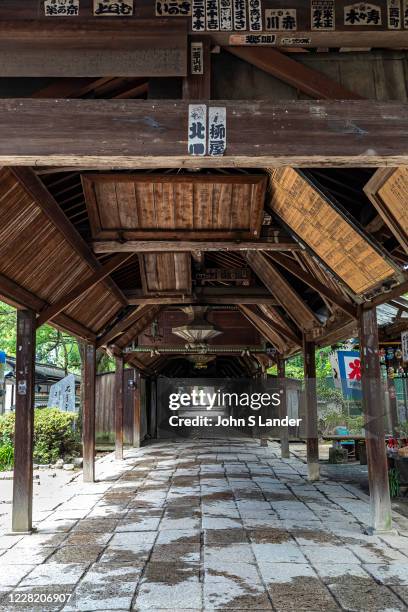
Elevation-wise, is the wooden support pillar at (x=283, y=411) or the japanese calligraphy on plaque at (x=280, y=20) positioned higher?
the japanese calligraphy on plaque at (x=280, y=20)

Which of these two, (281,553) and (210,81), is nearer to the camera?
(210,81)

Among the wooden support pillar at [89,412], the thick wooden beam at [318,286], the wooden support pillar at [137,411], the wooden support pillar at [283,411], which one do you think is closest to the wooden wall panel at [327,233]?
the thick wooden beam at [318,286]

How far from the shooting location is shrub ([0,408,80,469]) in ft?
38.2

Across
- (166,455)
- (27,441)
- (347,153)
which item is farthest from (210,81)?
(166,455)

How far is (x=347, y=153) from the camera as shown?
2.74m

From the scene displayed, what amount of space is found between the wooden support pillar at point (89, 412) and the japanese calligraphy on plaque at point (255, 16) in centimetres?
736

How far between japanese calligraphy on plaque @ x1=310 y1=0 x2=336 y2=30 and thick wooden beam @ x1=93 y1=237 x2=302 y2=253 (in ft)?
10.5

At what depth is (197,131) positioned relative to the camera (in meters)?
2.74

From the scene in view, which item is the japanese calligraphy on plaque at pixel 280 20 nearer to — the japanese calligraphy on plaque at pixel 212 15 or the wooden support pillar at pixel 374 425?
the japanese calligraphy on plaque at pixel 212 15

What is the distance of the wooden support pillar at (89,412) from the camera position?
366 inches

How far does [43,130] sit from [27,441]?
4.23 metres

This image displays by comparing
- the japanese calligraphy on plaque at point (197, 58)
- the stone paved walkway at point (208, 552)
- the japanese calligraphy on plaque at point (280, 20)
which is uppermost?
the japanese calligraphy on plaque at point (280, 20)

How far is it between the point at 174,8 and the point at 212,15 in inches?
8.9

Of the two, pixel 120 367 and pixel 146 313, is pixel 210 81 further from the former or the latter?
pixel 120 367
